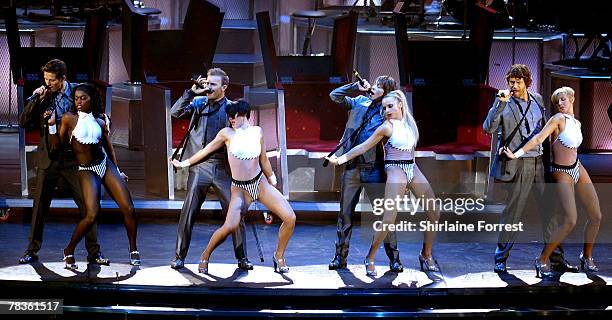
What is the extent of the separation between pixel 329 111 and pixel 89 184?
3090 mm

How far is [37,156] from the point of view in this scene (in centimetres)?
922

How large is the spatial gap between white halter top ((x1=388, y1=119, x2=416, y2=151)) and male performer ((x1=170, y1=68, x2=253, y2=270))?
118 centimetres

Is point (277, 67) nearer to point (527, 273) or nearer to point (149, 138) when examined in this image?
point (149, 138)

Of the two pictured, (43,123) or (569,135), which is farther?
(43,123)

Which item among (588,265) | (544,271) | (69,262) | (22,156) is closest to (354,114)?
(544,271)

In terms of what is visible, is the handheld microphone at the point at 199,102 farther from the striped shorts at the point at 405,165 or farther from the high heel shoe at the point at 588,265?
the high heel shoe at the point at 588,265

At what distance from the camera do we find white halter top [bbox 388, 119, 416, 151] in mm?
8969

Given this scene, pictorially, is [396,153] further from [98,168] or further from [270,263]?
[98,168]

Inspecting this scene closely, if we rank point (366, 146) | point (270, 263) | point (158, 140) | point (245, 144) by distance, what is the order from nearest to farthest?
point (245, 144) → point (366, 146) → point (270, 263) → point (158, 140)

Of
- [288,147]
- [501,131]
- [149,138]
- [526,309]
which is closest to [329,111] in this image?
[288,147]

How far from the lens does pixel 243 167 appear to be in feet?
29.1

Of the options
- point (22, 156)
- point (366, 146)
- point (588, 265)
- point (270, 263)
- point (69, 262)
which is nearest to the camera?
point (366, 146)

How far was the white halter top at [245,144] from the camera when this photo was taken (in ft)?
29.0

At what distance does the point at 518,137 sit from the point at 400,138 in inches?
33.0
